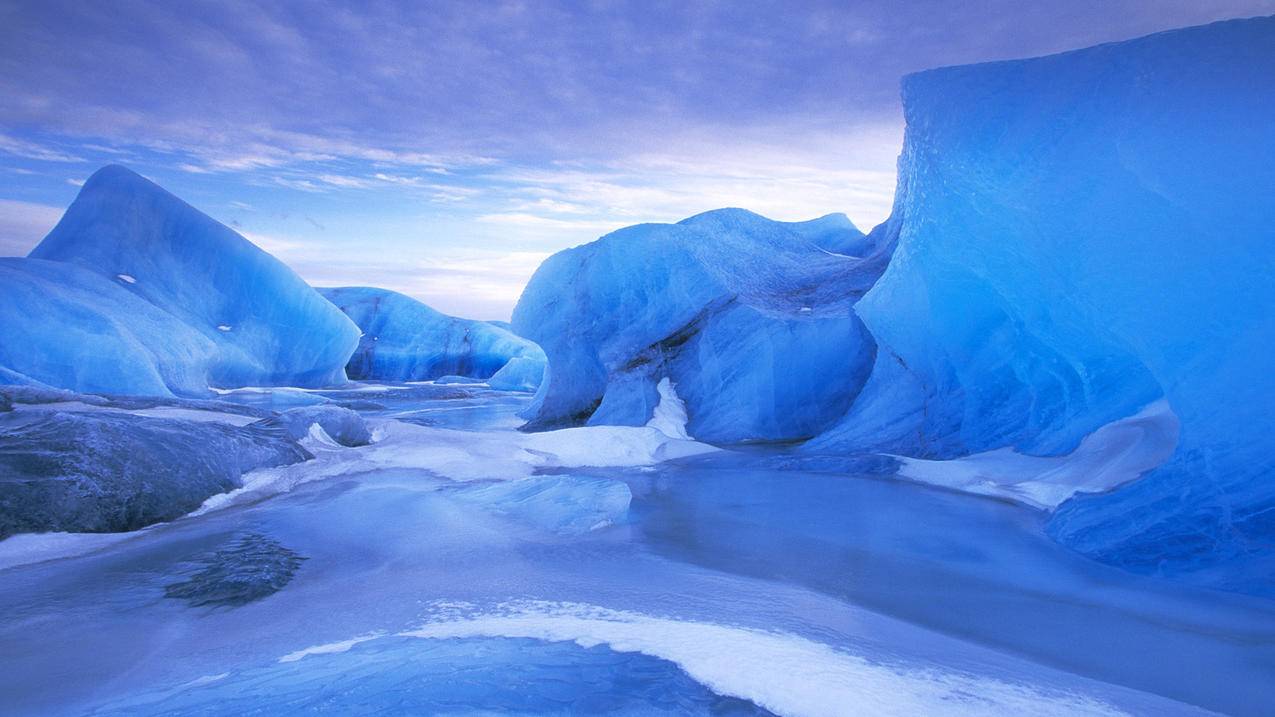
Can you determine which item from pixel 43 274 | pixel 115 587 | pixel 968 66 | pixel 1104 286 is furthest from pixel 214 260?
pixel 1104 286

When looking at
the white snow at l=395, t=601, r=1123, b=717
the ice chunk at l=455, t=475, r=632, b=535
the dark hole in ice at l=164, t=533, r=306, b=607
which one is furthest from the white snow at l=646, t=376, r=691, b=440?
the white snow at l=395, t=601, r=1123, b=717

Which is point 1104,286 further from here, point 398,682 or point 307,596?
point 307,596

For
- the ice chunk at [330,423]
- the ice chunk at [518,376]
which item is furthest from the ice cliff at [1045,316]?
the ice chunk at [518,376]

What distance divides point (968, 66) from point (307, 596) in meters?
4.76

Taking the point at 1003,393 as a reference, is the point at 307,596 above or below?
below

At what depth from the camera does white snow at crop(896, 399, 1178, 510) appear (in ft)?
13.0

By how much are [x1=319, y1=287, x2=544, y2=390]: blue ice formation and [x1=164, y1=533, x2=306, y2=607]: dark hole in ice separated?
21118 millimetres

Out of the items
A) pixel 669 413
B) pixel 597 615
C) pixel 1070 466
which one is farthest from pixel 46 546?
pixel 1070 466

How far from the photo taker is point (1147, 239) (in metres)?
3.29

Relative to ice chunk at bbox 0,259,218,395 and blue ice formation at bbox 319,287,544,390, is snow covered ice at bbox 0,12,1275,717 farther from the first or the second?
blue ice formation at bbox 319,287,544,390

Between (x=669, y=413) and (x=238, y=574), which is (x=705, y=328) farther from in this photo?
(x=238, y=574)

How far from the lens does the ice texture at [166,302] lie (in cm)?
973

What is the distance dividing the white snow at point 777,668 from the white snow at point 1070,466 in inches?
99.8

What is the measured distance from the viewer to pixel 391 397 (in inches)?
655
